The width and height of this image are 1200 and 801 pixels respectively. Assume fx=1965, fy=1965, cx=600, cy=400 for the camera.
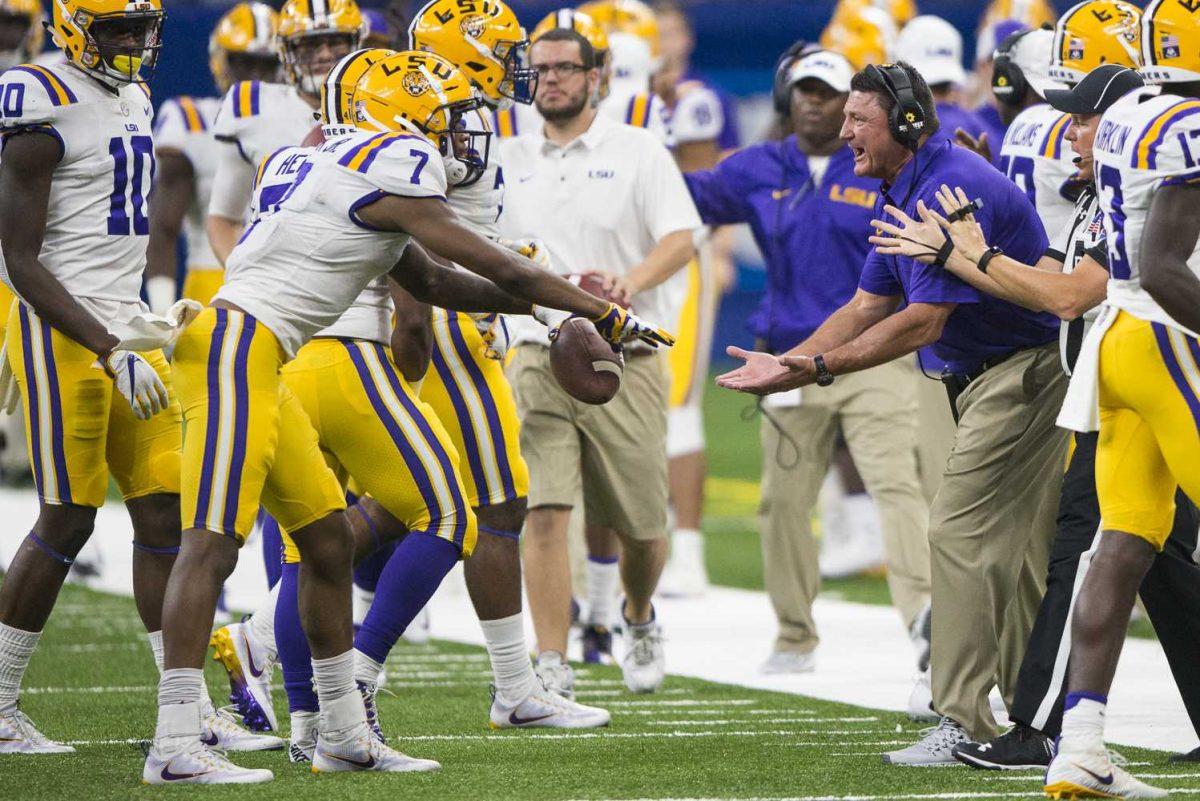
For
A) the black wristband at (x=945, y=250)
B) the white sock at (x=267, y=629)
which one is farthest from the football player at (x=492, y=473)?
the black wristband at (x=945, y=250)

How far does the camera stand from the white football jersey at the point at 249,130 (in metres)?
6.69

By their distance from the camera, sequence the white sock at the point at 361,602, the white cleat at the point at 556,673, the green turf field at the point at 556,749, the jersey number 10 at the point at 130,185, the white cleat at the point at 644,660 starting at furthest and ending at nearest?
the white sock at the point at 361,602 → the white cleat at the point at 644,660 → the white cleat at the point at 556,673 → the jersey number 10 at the point at 130,185 → the green turf field at the point at 556,749

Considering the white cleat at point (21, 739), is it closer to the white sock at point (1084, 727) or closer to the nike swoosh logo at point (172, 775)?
the nike swoosh logo at point (172, 775)

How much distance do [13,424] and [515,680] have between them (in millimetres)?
7021

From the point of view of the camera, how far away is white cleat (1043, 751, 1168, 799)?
13.3 ft

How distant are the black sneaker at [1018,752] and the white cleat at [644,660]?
1.76 m

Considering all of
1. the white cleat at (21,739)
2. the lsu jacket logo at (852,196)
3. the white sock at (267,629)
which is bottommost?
the white cleat at (21,739)

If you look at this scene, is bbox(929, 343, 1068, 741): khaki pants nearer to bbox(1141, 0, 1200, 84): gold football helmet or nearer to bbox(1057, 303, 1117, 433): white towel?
bbox(1057, 303, 1117, 433): white towel

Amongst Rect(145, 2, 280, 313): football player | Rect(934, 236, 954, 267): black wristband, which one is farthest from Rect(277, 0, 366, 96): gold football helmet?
Rect(934, 236, 954, 267): black wristband

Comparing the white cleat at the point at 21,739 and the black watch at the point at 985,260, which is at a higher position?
the black watch at the point at 985,260

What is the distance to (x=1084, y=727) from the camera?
4082mm

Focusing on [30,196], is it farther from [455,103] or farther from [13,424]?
[13,424]

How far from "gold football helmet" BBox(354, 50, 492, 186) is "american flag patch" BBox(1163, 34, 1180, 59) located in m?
1.64

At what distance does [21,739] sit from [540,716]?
54.5 inches
